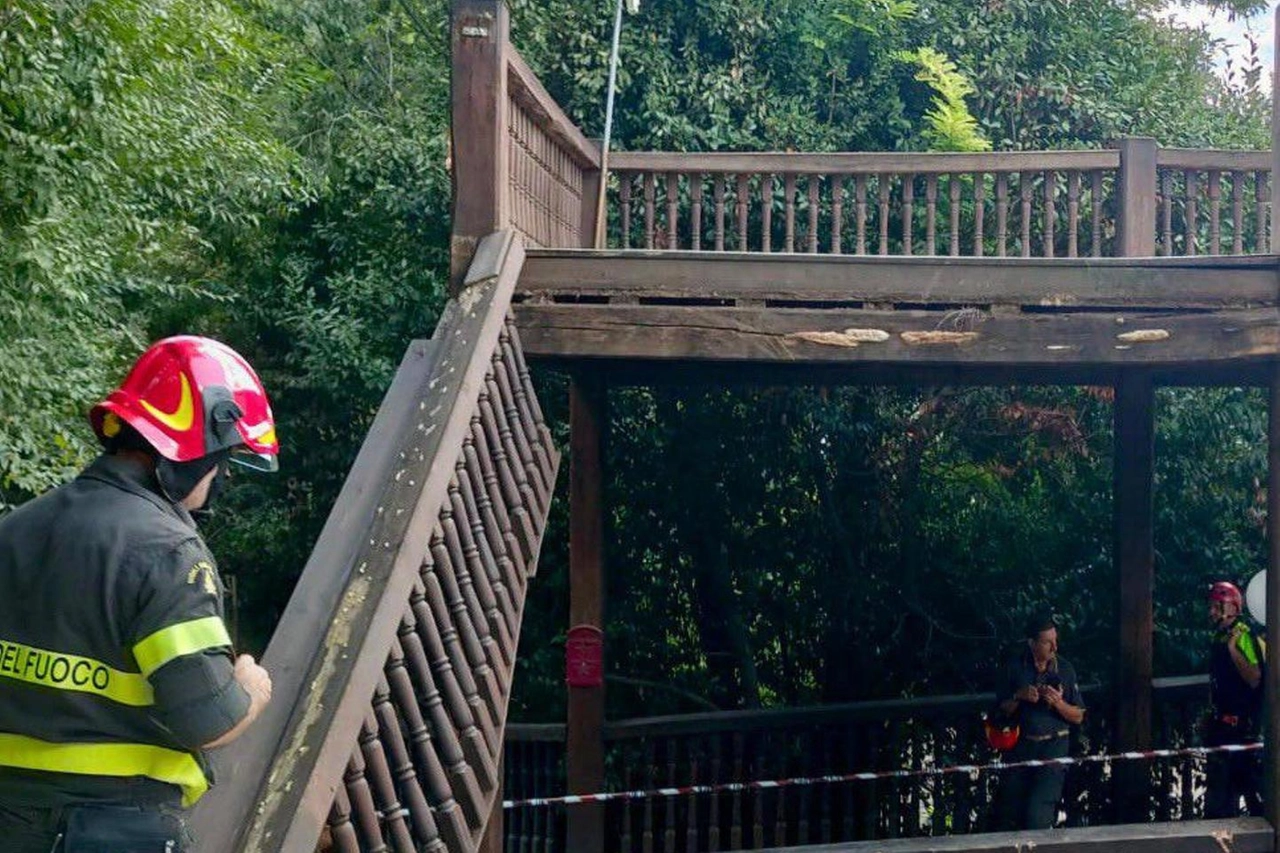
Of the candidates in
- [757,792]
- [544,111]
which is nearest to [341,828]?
[544,111]

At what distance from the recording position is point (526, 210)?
5.98 meters

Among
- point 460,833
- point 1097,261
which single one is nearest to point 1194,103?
point 1097,261

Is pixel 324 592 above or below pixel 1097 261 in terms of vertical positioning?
below

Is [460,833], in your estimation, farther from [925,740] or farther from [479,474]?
[925,740]

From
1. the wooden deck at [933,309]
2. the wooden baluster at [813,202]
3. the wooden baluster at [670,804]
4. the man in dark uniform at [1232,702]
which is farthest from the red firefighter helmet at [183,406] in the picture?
the man in dark uniform at [1232,702]

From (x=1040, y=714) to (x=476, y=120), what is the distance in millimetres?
4569

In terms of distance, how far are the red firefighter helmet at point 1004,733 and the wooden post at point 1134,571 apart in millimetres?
720

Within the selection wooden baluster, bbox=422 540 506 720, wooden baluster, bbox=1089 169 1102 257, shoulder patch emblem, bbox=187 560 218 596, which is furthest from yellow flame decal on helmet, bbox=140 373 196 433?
wooden baluster, bbox=1089 169 1102 257

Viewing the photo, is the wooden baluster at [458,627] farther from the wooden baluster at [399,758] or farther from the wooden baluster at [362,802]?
the wooden baluster at [362,802]

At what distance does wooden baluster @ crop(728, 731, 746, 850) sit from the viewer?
784cm

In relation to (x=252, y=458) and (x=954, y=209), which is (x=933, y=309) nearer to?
(x=954, y=209)

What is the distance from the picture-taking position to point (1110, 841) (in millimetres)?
6965

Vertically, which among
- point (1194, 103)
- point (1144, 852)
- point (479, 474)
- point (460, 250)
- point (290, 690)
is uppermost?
point (1194, 103)

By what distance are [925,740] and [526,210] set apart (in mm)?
4619
